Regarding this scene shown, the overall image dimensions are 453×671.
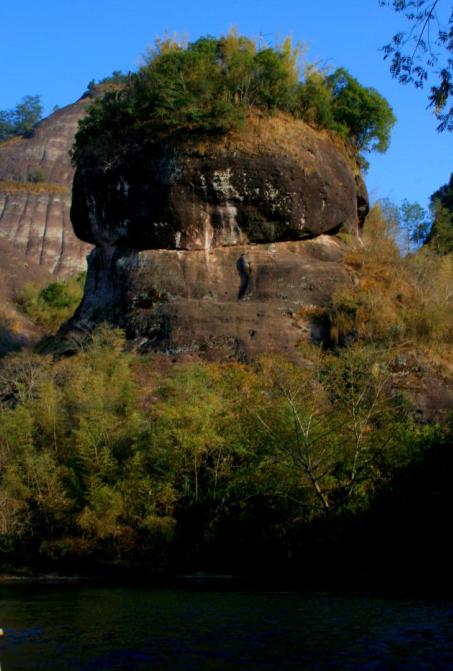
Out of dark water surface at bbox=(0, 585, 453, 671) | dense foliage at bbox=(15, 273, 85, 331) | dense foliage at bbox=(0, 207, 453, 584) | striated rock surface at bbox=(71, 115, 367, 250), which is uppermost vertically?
dense foliage at bbox=(15, 273, 85, 331)

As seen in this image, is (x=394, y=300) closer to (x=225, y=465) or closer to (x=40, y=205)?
(x=225, y=465)

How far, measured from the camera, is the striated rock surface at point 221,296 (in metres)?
37.1

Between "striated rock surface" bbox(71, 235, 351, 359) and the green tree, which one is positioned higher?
the green tree

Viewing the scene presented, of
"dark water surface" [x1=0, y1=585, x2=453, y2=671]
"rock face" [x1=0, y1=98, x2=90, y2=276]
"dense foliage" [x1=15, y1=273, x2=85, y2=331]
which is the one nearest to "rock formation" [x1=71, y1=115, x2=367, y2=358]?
"dark water surface" [x1=0, y1=585, x2=453, y2=671]

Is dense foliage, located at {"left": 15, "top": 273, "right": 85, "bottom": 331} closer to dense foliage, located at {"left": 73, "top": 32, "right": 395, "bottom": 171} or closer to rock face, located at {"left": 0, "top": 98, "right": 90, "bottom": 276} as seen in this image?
rock face, located at {"left": 0, "top": 98, "right": 90, "bottom": 276}

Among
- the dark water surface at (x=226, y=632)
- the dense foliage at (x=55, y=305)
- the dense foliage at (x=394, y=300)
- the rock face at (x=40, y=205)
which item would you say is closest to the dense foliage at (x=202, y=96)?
the dense foliage at (x=394, y=300)

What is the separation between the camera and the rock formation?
1505 inches

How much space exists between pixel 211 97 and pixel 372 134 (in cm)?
966

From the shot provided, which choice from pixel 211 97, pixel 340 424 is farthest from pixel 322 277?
pixel 340 424

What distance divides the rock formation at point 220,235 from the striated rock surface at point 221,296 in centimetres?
5

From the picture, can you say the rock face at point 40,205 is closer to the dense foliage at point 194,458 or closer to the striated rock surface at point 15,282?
the striated rock surface at point 15,282

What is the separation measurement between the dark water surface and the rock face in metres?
75.0

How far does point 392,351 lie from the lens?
113ft

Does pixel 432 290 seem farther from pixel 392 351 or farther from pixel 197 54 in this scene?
pixel 197 54
